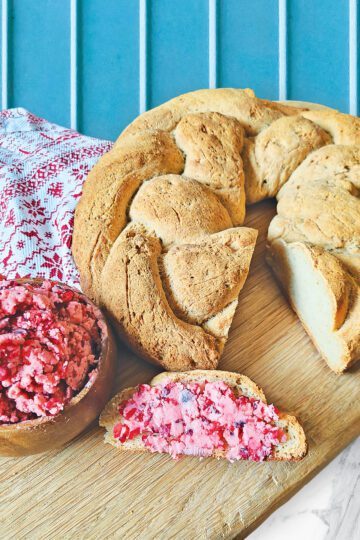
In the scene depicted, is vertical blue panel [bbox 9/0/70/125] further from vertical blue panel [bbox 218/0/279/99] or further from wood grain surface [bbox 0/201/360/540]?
wood grain surface [bbox 0/201/360/540]

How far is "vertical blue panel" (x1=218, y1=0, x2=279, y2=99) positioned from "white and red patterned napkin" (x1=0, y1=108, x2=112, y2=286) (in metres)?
1.16

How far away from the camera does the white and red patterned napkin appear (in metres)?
2.13

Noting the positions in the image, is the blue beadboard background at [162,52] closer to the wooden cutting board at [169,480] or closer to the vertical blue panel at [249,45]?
the vertical blue panel at [249,45]

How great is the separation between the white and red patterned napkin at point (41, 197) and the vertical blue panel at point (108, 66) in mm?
758

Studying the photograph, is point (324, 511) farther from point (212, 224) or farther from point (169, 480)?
point (212, 224)

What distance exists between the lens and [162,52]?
3383 mm

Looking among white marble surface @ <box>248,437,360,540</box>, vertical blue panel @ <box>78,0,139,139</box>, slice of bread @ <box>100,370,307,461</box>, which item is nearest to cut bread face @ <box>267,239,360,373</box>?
slice of bread @ <box>100,370,307,461</box>

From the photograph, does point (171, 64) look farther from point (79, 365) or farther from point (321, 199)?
point (79, 365)

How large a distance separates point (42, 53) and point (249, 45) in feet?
4.09

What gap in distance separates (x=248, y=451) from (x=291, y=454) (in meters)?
0.13

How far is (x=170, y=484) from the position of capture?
1577mm

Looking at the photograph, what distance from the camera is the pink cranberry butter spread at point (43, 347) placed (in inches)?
55.7

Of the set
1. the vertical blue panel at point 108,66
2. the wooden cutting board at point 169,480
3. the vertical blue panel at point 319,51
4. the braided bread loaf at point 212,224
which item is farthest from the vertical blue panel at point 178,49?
the wooden cutting board at point 169,480

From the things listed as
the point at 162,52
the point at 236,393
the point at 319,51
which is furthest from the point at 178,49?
the point at 236,393
